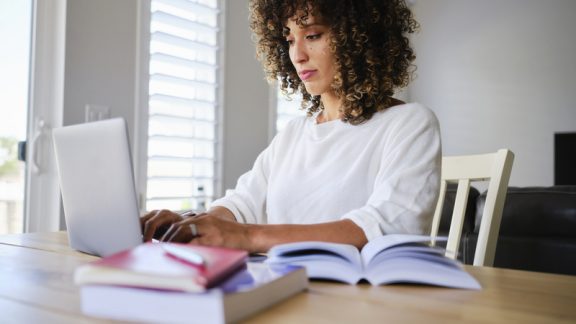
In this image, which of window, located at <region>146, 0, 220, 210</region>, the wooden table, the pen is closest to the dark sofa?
the wooden table

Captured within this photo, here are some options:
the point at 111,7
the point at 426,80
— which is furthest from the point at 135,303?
the point at 426,80

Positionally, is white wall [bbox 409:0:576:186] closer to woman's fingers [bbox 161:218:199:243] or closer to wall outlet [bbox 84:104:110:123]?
wall outlet [bbox 84:104:110:123]

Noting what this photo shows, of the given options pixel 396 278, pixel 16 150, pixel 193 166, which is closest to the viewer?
pixel 396 278

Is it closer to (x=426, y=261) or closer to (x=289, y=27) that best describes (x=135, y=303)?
(x=426, y=261)

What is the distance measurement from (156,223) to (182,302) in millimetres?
471

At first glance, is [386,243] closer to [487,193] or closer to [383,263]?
[383,263]

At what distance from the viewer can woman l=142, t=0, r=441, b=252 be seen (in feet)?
3.56

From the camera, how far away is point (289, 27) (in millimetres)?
1292

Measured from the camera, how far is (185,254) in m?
0.47

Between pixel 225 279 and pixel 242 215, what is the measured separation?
2.81 ft

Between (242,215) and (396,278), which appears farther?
(242,215)

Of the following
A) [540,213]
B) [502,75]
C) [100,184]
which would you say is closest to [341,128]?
[100,184]

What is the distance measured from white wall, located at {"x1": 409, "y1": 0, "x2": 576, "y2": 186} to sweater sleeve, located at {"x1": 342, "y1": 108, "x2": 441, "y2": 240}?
13.7 feet

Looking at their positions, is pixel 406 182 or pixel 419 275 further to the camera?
pixel 406 182
